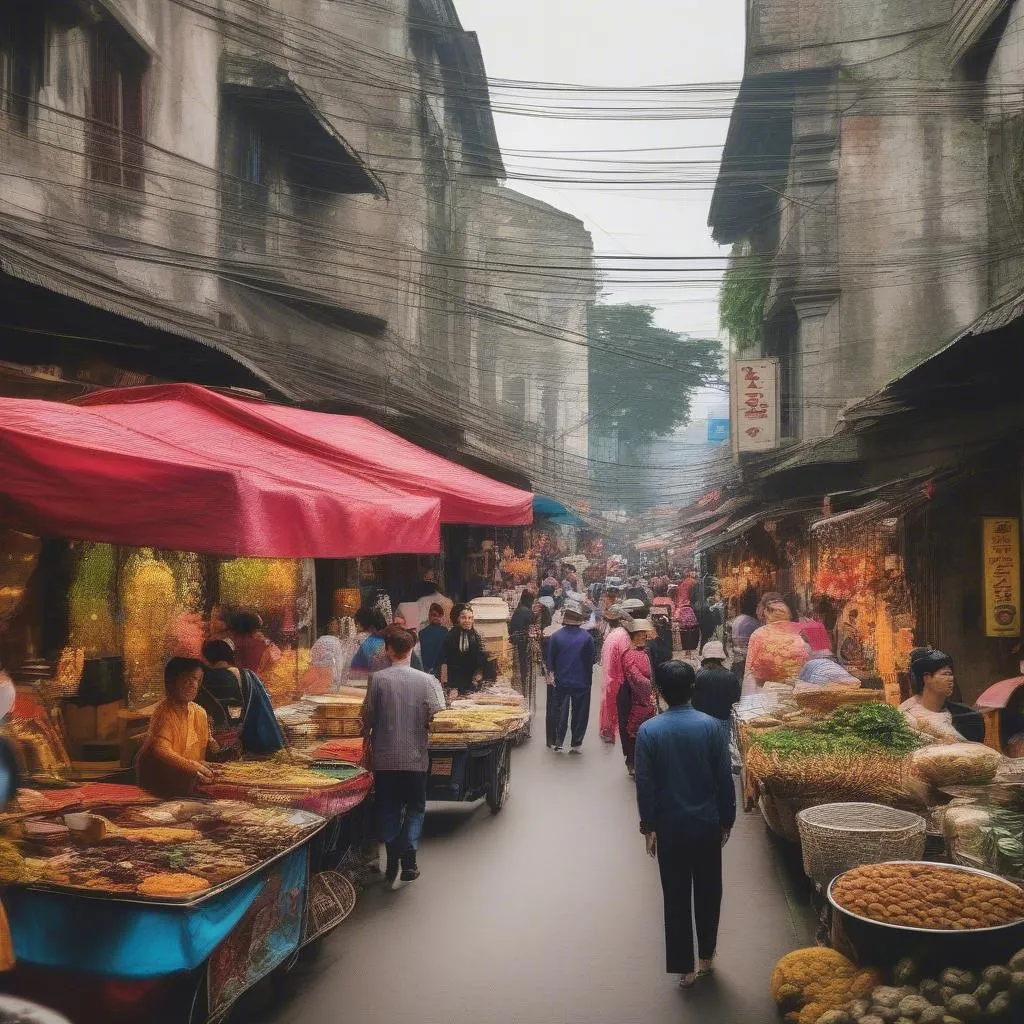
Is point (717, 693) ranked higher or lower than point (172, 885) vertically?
higher

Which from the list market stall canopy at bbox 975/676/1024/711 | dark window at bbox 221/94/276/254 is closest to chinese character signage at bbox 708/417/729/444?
dark window at bbox 221/94/276/254

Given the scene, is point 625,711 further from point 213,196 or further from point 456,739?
point 213,196

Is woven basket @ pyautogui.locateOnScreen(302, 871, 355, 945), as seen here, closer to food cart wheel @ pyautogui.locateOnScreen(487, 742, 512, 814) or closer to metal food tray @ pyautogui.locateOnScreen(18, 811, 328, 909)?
metal food tray @ pyautogui.locateOnScreen(18, 811, 328, 909)

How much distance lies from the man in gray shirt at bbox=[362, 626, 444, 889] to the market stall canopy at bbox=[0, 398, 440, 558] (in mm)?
2411

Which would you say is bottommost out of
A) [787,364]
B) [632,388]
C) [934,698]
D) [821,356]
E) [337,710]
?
[337,710]

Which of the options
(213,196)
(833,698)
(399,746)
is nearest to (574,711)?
(833,698)

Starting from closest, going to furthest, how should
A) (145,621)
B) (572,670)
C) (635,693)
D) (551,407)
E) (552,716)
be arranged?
(145,621) < (635,693) < (572,670) < (552,716) < (551,407)

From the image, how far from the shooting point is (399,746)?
7867 millimetres

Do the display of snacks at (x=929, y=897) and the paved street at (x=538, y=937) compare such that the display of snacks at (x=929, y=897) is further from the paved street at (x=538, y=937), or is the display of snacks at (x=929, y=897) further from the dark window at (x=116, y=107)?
the dark window at (x=116, y=107)

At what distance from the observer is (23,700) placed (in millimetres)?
7695

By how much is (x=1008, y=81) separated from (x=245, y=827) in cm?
1478

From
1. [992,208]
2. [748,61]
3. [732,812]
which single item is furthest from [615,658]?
[748,61]

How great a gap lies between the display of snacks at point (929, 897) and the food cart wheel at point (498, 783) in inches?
202

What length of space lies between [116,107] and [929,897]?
1222 cm
